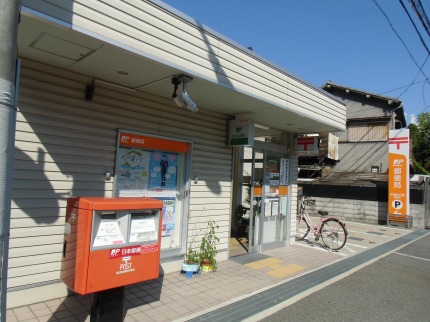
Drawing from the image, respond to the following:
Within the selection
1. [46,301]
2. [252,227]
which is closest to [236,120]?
[252,227]

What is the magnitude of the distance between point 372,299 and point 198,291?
2.72 meters

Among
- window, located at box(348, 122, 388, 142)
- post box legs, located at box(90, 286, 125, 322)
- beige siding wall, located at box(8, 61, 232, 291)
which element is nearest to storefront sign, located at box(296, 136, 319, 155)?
beige siding wall, located at box(8, 61, 232, 291)

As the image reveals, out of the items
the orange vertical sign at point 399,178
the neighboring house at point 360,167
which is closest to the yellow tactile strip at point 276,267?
the neighboring house at point 360,167

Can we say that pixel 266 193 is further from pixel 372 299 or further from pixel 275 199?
pixel 372 299

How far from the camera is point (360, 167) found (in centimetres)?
1969

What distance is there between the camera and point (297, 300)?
472 cm

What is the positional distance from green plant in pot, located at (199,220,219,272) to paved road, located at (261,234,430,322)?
1703mm

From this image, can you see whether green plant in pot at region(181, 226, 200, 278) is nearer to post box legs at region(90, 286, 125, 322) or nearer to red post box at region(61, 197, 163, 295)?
red post box at region(61, 197, 163, 295)

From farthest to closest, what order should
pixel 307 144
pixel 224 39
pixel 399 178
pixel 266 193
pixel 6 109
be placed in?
pixel 399 178 → pixel 307 144 → pixel 266 193 → pixel 224 39 → pixel 6 109

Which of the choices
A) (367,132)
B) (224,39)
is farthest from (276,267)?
(367,132)

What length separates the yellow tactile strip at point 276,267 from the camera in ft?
19.5

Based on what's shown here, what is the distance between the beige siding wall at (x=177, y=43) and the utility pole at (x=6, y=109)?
121 centimetres

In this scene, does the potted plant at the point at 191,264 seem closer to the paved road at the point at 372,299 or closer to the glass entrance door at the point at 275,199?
the paved road at the point at 372,299

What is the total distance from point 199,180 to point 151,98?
180 centimetres
